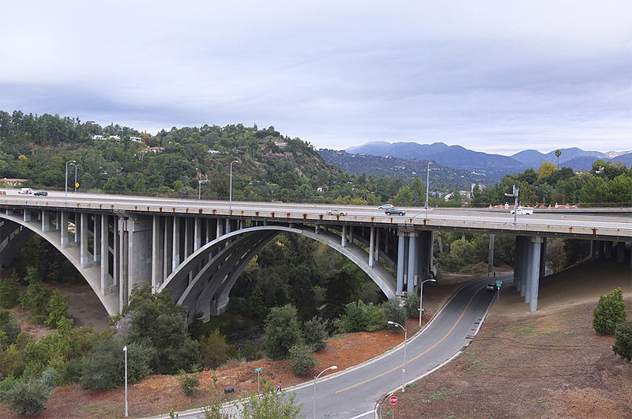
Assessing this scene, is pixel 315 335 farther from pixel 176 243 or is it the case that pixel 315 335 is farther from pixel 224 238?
pixel 176 243

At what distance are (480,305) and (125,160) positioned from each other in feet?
351

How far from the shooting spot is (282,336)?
26.5 m

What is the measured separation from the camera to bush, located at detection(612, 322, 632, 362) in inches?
769

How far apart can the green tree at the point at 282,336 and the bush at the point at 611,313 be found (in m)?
16.9

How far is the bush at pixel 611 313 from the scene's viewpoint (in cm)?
2366

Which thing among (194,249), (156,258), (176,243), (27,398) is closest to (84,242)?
(156,258)

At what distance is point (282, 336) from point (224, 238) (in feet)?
52.5

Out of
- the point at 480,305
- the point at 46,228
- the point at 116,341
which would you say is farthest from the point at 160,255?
the point at 480,305

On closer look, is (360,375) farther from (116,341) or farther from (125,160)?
(125,160)

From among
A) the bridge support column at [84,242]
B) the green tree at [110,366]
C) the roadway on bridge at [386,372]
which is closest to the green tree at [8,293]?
the bridge support column at [84,242]

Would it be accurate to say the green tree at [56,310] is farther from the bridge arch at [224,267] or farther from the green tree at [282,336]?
the green tree at [282,336]

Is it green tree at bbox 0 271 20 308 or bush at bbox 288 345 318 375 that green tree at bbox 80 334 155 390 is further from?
green tree at bbox 0 271 20 308

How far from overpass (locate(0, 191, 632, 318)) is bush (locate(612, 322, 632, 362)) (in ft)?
37.2

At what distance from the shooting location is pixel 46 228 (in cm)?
4850
